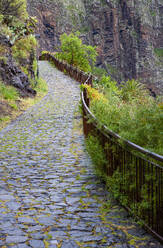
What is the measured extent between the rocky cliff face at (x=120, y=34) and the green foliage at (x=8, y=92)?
75687mm

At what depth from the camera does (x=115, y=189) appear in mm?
5207

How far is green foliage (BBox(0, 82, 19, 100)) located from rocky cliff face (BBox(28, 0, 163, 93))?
75.7 meters

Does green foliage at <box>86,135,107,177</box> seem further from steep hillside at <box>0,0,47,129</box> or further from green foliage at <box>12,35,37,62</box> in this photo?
green foliage at <box>12,35,37,62</box>

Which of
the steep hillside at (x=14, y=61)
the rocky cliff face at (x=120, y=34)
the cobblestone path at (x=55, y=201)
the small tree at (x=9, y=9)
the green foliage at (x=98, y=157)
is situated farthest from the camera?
the rocky cliff face at (x=120, y=34)

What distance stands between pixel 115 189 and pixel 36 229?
63.9 inches

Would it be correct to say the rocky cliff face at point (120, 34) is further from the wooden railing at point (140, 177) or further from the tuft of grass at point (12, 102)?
the wooden railing at point (140, 177)

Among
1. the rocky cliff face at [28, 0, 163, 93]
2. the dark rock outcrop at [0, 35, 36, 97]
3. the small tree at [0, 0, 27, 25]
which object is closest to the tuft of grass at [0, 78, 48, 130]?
the dark rock outcrop at [0, 35, 36, 97]

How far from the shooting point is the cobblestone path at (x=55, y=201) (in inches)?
154

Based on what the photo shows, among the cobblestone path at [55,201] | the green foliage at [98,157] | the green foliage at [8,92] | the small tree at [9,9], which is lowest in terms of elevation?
the cobblestone path at [55,201]

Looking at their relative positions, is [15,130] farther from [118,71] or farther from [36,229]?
[118,71]

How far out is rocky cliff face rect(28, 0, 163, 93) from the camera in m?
95.1

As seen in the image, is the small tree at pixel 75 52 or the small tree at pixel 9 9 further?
the small tree at pixel 75 52

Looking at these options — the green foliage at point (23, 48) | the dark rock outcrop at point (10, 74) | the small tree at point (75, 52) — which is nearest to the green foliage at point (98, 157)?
the dark rock outcrop at point (10, 74)

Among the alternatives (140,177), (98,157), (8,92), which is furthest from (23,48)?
(140,177)
